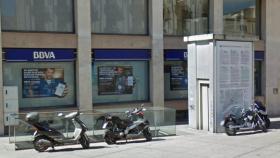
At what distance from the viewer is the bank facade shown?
14.9 m

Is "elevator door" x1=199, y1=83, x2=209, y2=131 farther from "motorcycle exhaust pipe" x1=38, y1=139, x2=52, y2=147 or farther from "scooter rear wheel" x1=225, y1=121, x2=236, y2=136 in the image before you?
"motorcycle exhaust pipe" x1=38, y1=139, x2=52, y2=147

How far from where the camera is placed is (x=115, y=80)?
55.8ft

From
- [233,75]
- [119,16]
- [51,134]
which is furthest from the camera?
[119,16]

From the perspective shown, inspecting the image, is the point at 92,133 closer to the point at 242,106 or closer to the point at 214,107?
the point at 214,107

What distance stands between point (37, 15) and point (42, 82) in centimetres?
254

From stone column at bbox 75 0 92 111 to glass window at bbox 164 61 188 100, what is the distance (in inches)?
159

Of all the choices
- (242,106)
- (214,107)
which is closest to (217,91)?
(214,107)

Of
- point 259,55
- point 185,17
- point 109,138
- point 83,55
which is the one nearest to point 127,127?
point 109,138

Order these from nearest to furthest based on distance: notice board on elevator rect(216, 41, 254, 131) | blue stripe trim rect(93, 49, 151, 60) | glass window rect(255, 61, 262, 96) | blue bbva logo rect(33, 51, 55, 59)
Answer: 1. notice board on elevator rect(216, 41, 254, 131)
2. blue bbva logo rect(33, 51, 55, 59)
3. blue stripe trim rect(93, 49, 151, 60)
4. glass window rect(255, 61, 262, 96)

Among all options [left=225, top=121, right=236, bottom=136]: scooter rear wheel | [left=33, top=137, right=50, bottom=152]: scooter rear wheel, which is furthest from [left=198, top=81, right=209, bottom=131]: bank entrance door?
[left=33, top=137, right=50, bottom=152]: scooter rear wheel

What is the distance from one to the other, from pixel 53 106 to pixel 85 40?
9.31 ft

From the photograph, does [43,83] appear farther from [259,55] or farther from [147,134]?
[259,55]

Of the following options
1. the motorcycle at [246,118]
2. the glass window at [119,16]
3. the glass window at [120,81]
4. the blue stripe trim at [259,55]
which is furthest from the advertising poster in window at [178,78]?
the blue stripe trim at [259,55]

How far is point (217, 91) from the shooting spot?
47.9 ft
